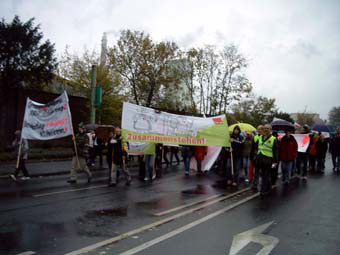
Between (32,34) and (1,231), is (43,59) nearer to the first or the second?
(32,34)

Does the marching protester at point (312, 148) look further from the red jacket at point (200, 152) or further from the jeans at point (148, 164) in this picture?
the jeans at point (148, 164)

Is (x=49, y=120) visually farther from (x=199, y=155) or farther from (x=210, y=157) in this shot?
(x=210, y=157)

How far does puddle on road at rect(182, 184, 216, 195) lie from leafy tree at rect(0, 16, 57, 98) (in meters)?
15.4

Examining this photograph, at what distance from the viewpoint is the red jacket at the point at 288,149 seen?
11877mm

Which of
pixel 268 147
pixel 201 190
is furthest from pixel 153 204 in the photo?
pixel 268 147

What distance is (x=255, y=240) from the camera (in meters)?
5.44

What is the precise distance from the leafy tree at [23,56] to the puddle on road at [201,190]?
1540 cm

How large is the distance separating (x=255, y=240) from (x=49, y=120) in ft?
27.7

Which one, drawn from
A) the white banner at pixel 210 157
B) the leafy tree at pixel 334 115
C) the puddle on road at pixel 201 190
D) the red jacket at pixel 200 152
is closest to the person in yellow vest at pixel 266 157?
the puddle on road at pixel 201 190

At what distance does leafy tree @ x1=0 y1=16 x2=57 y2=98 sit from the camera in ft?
68.9

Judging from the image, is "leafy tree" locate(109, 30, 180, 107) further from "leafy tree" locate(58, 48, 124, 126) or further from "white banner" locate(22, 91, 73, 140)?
"white banner" locate(22, 91, 73, 140)

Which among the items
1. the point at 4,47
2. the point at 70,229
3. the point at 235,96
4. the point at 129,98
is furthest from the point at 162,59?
the point at 70,229

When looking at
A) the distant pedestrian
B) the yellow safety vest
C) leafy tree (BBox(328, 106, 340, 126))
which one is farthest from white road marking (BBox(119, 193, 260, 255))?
leafy tree (BBox(328, 106, 340, 126))

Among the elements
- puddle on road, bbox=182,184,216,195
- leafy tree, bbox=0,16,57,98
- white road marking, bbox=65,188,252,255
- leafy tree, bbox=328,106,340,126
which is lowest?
white road marking, bbox=65,188,252,255
